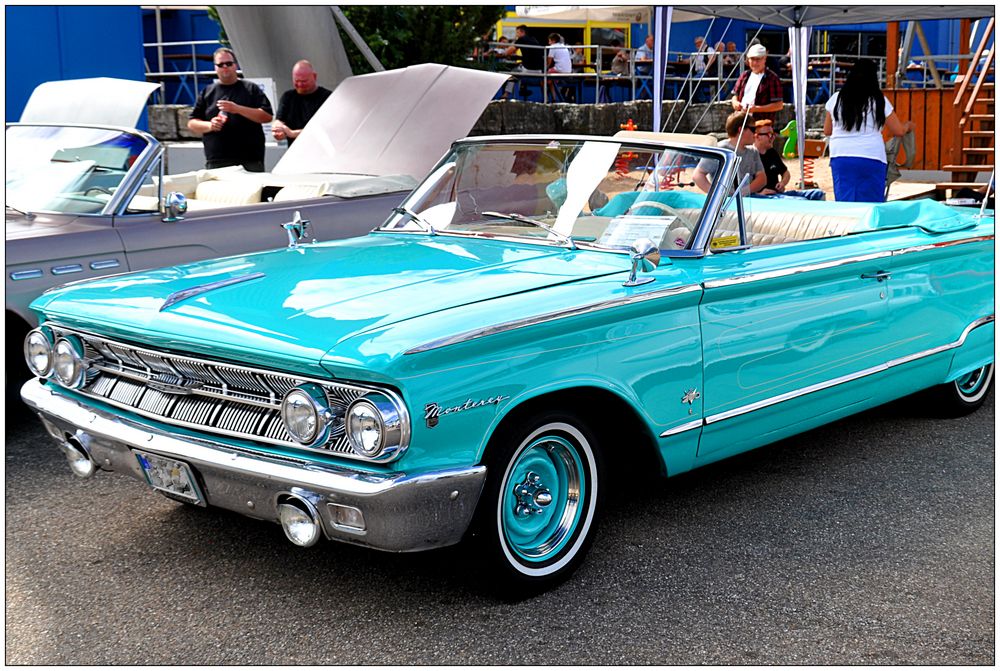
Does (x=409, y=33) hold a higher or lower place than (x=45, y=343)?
higher

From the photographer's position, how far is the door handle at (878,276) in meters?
4.46

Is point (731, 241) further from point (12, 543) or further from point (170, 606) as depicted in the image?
point (12, 543)

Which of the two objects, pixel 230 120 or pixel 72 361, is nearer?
pixel 72 361

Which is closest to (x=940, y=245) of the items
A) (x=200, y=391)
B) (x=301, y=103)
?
(x=200, y=391)

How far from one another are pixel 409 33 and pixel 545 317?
12.5 m

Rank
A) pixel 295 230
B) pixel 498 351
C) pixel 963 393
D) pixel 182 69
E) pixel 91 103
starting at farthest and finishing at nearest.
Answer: pixel 182 69 → pixel 91 103 → pixel 963 393 → pixel 295 230 → pixel 498 351

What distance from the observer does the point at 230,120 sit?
27.7 feet

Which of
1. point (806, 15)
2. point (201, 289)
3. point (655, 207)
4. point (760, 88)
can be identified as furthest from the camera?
point (806, 15)

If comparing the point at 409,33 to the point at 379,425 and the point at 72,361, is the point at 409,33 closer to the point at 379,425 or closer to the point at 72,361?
the point at 72,361

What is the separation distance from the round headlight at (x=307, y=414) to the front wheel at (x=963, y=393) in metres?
3.44

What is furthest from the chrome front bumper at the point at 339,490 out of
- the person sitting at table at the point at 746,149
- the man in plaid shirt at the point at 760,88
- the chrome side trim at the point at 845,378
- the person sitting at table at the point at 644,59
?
the person sitting at table at the point at 644,59

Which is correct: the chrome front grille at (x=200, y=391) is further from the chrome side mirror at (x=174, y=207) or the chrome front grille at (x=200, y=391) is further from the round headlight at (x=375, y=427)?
the chrome side mirror at (x=174, y=207)

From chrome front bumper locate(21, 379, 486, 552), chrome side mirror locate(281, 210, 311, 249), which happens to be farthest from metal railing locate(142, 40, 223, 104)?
chrome front bumper locate(21, 379, 486, 552)

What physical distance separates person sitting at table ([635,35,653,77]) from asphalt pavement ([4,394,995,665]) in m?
16.8
